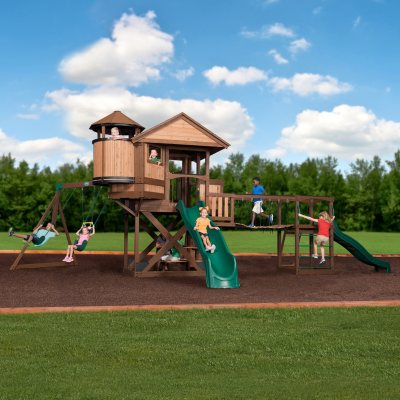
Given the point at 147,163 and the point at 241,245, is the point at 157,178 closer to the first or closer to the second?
the point at 147,163

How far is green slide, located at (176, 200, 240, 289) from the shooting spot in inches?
568

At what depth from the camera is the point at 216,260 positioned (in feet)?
50.4

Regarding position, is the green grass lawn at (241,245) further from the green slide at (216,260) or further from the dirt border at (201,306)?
the dirt border at (201,306)

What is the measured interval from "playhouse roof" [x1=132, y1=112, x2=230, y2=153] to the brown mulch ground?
154 inches

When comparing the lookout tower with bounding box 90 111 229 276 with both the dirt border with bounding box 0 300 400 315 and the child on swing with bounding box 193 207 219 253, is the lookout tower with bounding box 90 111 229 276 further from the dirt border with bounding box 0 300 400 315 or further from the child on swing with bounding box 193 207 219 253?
the dirt border with bounding box 0 300 400 315

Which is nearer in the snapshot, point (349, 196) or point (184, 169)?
point (184, 169)

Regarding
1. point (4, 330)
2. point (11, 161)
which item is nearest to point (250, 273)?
point (4, 330)

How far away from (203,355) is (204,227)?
28.9ft

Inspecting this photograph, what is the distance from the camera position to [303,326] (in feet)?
30.1

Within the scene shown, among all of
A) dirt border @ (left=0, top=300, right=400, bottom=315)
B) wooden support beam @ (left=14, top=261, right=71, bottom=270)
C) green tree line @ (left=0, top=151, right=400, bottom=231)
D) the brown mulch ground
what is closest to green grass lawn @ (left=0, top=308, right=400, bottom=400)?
dirt border @ (left=0, top=300, right=400, bottom=315)

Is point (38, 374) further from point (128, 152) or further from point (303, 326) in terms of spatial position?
point (128, 152)

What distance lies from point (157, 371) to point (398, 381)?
252 centimetres

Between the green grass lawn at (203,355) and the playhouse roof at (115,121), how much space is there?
853 centimetres

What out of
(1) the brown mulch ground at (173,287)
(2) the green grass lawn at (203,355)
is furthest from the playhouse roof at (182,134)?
(2) the green grass lawn at (203,355)
